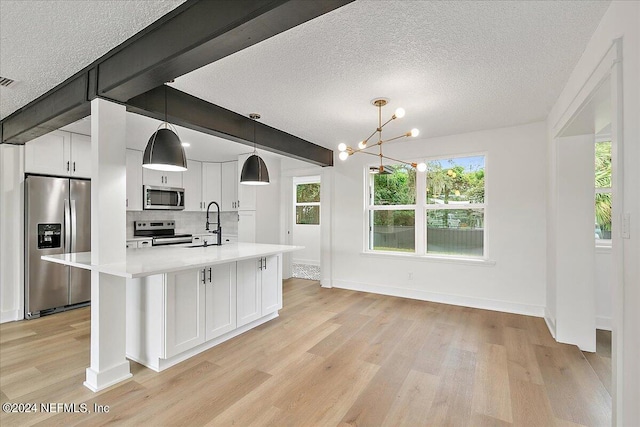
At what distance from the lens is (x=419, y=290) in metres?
4.55

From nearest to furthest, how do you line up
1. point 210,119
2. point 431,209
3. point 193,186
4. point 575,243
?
point 575,243
point 210,119
point 431,209
point 193,186

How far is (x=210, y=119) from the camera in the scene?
308cm

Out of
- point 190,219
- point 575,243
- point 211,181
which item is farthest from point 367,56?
point 190,219

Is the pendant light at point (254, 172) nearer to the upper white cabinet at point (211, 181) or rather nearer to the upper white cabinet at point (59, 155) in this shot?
the upper white cabinet at point (59, 155)

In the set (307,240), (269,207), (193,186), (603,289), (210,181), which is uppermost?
(210,181)

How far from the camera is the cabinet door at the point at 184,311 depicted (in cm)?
252

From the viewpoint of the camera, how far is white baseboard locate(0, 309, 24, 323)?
3637mm

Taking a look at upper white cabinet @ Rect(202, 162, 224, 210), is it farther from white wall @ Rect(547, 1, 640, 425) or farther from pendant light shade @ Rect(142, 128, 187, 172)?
white wall @ Rect(547, 1, 640, 425)

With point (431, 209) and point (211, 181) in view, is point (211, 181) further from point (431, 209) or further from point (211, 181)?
point (431, 209)

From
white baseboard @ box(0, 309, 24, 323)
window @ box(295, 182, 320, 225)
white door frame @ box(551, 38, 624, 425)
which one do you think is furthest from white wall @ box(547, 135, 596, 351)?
white baseboard @ box(0, 309, 24, 323)

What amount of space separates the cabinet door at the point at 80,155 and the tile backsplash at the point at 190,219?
128 cm

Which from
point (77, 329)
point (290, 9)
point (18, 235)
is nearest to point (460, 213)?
point (290, 9)

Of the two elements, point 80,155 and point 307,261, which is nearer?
point 80,155

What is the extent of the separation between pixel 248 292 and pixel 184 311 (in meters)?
0.79
